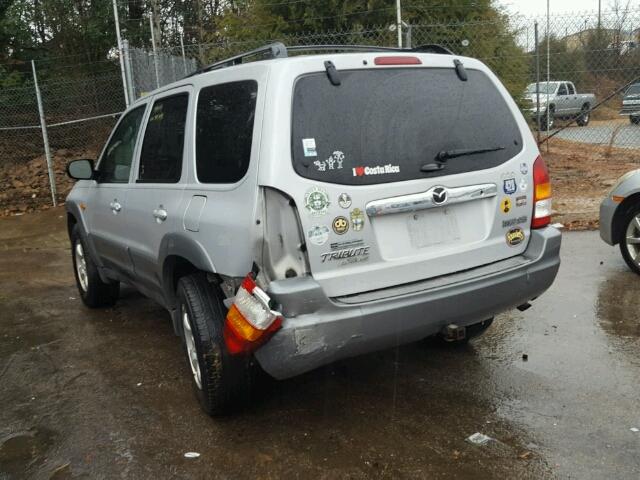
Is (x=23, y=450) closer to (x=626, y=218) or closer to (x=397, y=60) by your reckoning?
(x=397, y=60)

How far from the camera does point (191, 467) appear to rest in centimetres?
314

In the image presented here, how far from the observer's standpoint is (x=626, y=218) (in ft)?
18.8

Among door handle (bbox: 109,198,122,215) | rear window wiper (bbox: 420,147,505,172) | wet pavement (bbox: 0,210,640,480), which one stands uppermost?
rear window wiper (bbox: 420,147,505,172)

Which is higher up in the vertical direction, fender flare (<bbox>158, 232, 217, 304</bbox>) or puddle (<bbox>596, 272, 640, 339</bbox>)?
fender flare (<bbox>158, 232, 217, 304</bbox>)

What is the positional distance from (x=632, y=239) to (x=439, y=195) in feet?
11.0

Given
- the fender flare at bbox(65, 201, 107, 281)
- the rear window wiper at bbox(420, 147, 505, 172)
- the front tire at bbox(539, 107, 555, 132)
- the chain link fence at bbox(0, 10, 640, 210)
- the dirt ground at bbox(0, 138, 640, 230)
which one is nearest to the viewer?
the rear window wiper at bbox(420, 147, 505, 172)

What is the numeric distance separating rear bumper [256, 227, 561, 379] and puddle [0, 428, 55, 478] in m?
1.33

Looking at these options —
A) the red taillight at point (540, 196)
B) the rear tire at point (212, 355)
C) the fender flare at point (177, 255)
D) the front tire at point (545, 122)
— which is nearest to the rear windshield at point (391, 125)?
the red taillight at point (540, 196)

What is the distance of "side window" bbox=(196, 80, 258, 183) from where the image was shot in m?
3.17

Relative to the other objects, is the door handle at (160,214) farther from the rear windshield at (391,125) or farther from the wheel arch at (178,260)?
the rear windshield at (391,125)

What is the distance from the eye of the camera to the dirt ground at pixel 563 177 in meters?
9.52

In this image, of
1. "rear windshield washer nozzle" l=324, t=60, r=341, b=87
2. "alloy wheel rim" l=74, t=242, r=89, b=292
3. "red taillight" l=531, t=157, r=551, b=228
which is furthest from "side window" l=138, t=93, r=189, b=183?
"red taillight" l=531, t=157, r=551, b=228

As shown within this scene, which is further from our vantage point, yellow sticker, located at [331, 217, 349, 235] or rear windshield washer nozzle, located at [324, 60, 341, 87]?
rear windshield washer nozzle, located at [324, 60, 341, 87]

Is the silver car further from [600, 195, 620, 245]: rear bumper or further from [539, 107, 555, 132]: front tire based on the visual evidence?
[539, 107, 555, 132]: front tire
